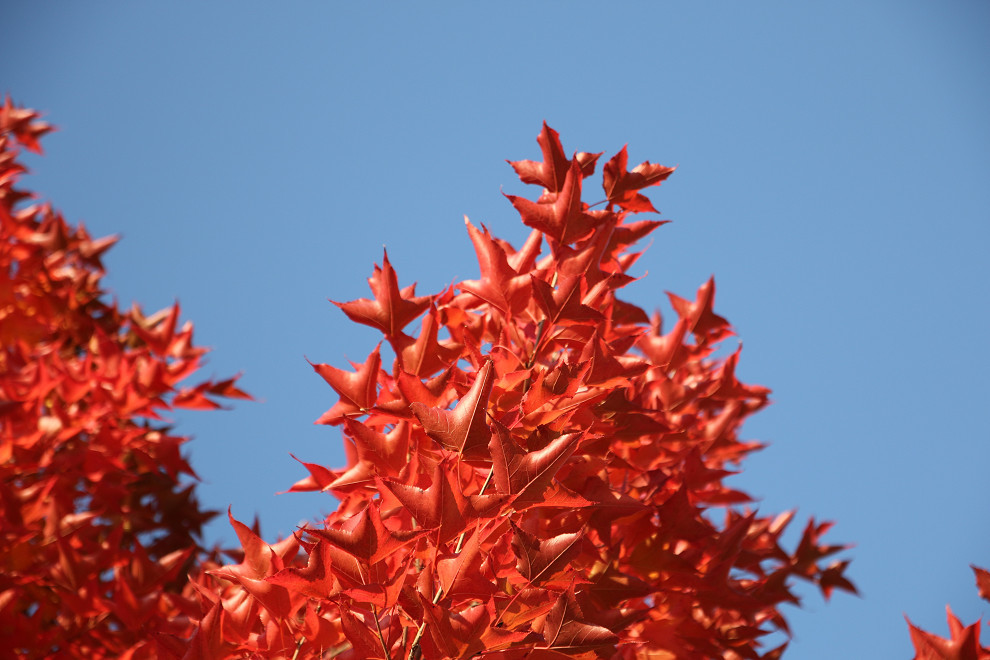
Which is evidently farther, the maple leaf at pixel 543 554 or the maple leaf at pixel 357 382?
the maple leaf at pixel 357 382

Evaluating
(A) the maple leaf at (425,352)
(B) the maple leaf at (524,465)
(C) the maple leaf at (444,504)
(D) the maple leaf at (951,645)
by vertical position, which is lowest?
(D) the maple leaf at (951,645)

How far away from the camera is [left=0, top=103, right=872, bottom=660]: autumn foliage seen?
0.81m

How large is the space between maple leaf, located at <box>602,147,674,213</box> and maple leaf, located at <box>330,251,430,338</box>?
34cm

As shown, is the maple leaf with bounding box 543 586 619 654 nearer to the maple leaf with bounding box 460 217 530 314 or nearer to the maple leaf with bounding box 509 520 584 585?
the maple leaf with bounding box 509 520 584 585

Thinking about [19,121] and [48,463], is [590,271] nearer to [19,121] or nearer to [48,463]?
[48,463]

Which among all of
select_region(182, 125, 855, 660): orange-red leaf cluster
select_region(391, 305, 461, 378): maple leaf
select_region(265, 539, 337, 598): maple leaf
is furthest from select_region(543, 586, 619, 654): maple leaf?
select_region(391, 305, 461, 378): maple leaf

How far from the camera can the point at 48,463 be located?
1812 millimetres

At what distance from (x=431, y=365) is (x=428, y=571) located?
345mm

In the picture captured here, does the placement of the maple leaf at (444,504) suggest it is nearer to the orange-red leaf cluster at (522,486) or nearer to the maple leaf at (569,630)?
the orange-red leaf cluster at (522,486)

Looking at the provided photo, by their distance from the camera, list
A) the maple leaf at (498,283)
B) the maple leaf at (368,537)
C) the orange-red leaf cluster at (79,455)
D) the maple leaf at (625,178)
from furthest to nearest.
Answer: the orange-red leaf cluster at (79,455), the maple leaf at (625,178), the maple leaf at (498,283), the maple leaf at (368,537)

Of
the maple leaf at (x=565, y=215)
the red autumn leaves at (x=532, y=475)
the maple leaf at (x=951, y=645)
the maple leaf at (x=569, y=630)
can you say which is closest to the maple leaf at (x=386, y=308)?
the red autumn leaves at (x=532, y=475)

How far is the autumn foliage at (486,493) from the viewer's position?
807mm

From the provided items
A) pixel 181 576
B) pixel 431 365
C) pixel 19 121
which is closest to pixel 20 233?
pixel 19 121

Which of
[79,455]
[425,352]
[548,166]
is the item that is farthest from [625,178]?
[79,455]
